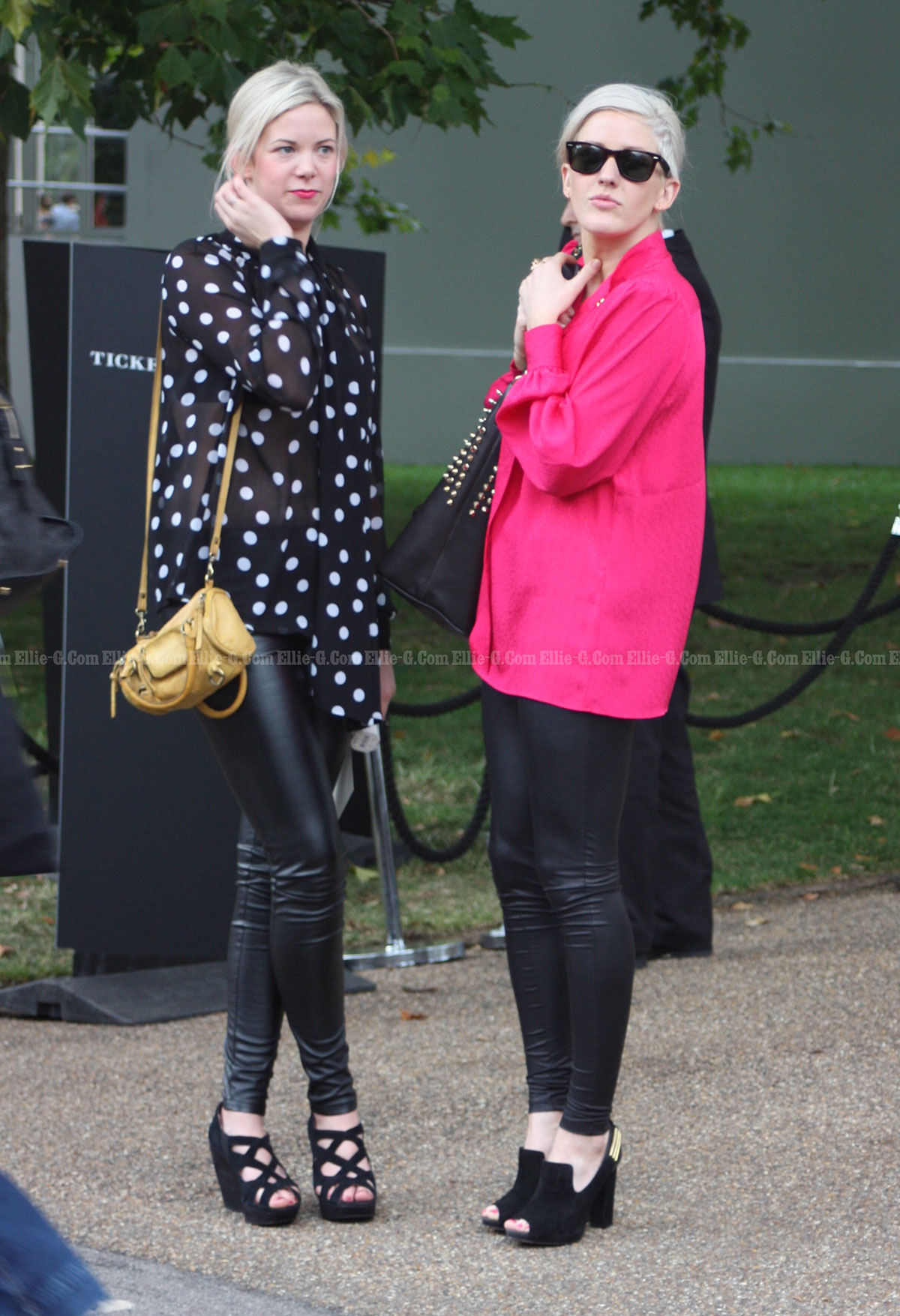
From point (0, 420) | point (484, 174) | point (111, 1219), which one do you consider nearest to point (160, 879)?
point (111, 1219)

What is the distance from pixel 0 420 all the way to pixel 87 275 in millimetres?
2150

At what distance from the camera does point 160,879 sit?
4.68 metres

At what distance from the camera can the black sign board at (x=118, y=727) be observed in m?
4.41

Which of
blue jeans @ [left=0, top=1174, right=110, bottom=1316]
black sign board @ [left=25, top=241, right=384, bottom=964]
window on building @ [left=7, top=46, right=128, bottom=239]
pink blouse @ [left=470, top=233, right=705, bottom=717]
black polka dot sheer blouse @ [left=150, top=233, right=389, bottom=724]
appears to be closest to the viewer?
blue jeans @ [left=0, top=1174, right=110, bottom=1316]

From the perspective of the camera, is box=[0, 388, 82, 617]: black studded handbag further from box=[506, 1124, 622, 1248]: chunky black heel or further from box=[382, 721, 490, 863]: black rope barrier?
box=[382, 721, 490, 863]: black rope barrier

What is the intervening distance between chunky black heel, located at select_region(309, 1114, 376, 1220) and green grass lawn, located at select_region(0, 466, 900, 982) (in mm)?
2251

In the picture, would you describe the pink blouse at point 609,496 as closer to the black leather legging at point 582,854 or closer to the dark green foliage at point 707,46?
the black leather legging at point 582,854

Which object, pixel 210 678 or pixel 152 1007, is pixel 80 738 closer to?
pixel 152 1007

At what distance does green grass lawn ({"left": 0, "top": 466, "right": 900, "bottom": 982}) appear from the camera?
6.23 metres

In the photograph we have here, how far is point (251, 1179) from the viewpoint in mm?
3203

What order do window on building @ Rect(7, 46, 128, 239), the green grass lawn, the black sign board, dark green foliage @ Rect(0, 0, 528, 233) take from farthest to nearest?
window on building @ Rect(7, 46, 128, 239)
dark green foliage @ Rect(0, 0, 528, 233)
the green grass lawn
the black sign board

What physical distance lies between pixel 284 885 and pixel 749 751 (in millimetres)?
5679

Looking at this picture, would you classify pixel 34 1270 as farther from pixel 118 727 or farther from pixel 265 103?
pixel 118 727

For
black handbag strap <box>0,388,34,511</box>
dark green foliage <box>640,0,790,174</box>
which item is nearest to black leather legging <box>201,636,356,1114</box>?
black handbag strap <box>0,388,34,511</box>
